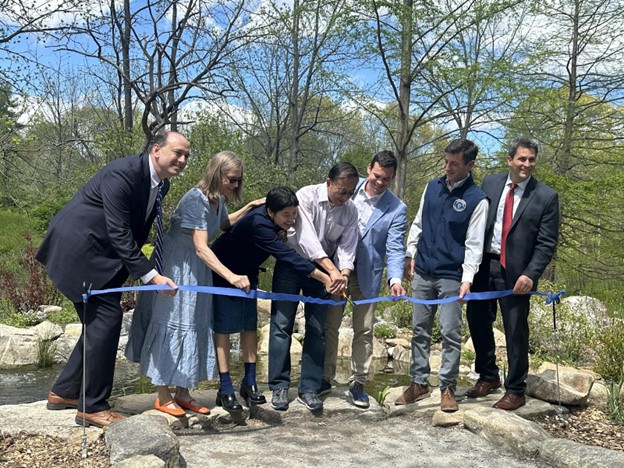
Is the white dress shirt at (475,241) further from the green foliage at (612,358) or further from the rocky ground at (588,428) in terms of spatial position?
the green foliage at (612,358)

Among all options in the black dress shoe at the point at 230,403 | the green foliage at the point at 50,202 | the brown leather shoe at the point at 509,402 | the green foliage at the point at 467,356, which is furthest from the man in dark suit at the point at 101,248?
the green foliage at the point at 50,202

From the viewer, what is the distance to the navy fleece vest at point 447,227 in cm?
446

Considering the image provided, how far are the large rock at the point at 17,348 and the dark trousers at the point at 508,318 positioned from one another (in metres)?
5.86

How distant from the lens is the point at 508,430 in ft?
13.3

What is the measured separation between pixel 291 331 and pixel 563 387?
2.24 meters

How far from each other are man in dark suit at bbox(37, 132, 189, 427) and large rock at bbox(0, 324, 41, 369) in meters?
4.59

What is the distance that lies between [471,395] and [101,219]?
320 centimetres

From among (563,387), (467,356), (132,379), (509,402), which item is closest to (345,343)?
(467,356)

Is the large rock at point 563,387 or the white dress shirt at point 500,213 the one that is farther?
the large rock at point 563,387

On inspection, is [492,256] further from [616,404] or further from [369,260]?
[616,404]

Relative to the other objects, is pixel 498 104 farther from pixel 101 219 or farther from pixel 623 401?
pixel 101 219

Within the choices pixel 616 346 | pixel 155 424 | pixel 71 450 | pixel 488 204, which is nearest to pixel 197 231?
pixel 155 424

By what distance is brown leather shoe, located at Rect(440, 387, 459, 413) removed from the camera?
450 cm

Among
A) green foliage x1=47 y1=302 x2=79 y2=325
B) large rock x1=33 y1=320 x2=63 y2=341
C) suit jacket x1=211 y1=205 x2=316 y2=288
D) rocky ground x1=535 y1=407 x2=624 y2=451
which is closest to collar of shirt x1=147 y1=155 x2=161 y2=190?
suit jacket x1=211 y1=205 x2=316 y2=288
